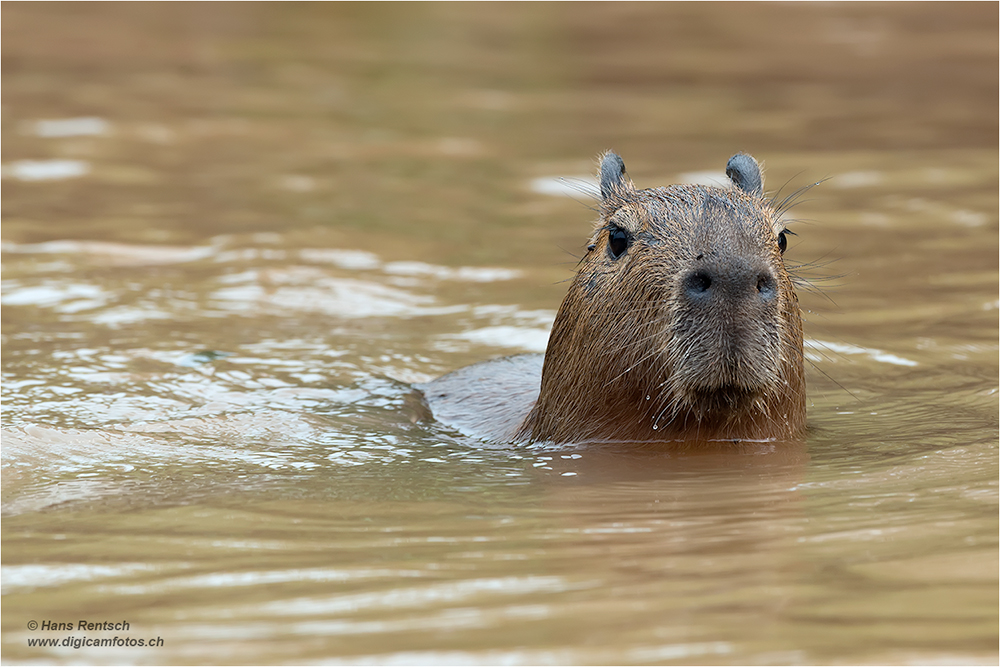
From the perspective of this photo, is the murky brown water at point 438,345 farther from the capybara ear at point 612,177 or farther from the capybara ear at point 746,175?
the capybara ear at point 612,177

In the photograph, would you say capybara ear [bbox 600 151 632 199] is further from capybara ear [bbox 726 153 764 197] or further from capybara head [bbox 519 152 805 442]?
capybara ear [bbox 726 153 764 197]

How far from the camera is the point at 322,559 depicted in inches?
158

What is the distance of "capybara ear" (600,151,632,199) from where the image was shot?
6246mm

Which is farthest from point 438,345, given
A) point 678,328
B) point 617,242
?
point 678,328

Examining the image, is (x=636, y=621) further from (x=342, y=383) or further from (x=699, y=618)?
(x=342, y=383)

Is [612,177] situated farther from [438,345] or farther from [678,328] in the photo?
[438,345]

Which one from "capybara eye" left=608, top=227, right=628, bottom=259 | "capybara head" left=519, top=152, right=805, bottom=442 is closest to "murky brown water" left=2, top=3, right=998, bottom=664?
"capybara head" left=519, top=152, right=805, bottom=442

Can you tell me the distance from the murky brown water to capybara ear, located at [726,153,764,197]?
1.15 m

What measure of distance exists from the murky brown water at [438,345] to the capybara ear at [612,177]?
4.38 ft

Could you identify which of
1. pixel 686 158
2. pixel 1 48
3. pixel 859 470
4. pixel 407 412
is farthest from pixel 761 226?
pixel 1 48

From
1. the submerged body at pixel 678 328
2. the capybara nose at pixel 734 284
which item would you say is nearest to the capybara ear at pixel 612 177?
the submerged body at pixel 678 328

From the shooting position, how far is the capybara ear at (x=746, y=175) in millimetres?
6086

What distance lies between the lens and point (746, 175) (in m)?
6.11

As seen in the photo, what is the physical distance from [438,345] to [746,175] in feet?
10.2
